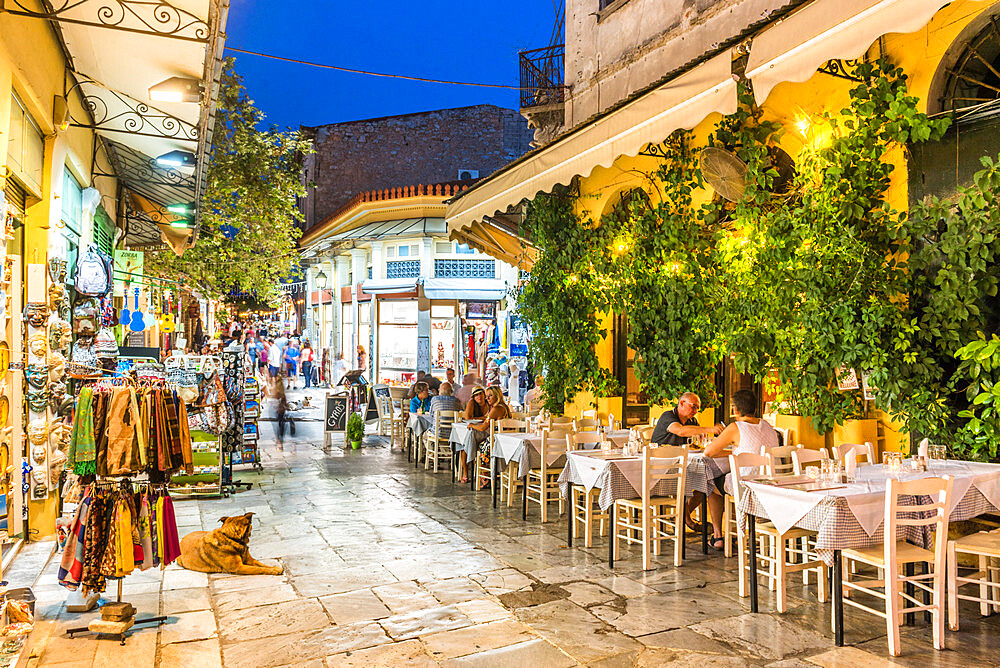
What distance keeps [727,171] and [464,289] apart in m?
15.3

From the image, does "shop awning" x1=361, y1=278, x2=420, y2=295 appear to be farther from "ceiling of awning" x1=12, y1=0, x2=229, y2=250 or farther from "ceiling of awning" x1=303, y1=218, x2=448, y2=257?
"ceiling of awning" x1=12, y1=0, x2=229, y2=250

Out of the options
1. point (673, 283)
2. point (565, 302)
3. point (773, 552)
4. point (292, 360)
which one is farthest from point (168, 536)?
point (292, 360)

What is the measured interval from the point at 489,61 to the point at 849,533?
109 m

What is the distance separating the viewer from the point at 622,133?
257 inches

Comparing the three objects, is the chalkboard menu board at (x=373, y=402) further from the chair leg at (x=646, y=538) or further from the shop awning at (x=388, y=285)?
A: the chair leg at (x=646, y=538)

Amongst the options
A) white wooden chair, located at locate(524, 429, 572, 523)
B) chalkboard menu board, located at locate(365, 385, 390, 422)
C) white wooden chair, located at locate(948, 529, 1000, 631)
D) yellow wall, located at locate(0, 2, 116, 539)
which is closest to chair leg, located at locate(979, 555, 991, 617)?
white wooden chair, located at locate(948, 529, 1000, 631)

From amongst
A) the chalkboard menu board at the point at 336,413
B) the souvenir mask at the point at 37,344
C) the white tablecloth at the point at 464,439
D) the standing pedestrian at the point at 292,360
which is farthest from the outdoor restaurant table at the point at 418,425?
the standing pedestrian at the point at 292,360

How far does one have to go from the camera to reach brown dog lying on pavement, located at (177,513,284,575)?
5.85 meters

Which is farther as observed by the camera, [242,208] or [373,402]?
[373,402]

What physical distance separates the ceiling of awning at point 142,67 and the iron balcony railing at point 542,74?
5.62 m

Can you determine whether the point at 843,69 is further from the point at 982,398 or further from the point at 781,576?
the point at 781,576

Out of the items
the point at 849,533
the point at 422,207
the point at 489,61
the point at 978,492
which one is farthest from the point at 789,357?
the point at 489,61

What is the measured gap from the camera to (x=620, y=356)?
11016 mm

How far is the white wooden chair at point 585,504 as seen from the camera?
655 centimetres
